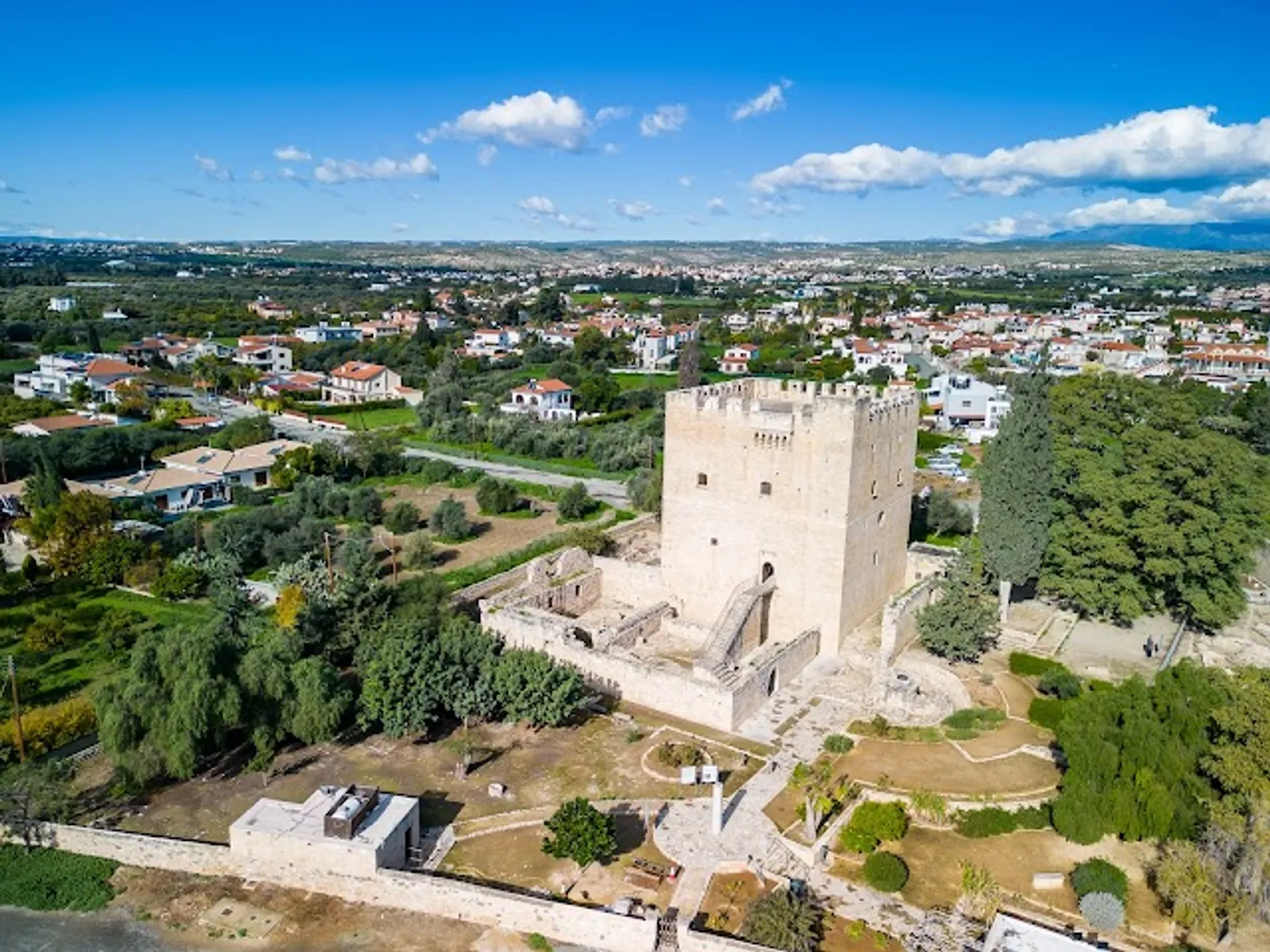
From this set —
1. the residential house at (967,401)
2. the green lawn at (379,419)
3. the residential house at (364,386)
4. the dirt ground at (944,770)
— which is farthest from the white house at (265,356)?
the dirt ground at (944,770)

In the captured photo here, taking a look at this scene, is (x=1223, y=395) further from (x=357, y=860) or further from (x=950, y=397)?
(x=357, y=860)

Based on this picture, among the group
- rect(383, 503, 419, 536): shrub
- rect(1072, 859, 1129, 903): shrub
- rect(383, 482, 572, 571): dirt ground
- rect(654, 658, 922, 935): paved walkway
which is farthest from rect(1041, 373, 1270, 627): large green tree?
rect(383, 503, 419, 536): shrub

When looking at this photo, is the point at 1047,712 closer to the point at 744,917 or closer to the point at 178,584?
the point at 744,917

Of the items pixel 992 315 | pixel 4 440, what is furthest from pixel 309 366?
pixel 992 315

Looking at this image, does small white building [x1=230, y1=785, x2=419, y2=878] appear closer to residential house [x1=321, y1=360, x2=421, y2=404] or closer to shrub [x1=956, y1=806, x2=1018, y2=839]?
shrub [x1=956, y1=806, x2=1018, y2=839]

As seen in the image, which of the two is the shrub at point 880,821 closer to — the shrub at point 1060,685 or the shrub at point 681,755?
the shrub at point 681,755

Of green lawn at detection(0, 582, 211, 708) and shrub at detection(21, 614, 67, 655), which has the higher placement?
shrub at detection(21, 614, 67, 655)
